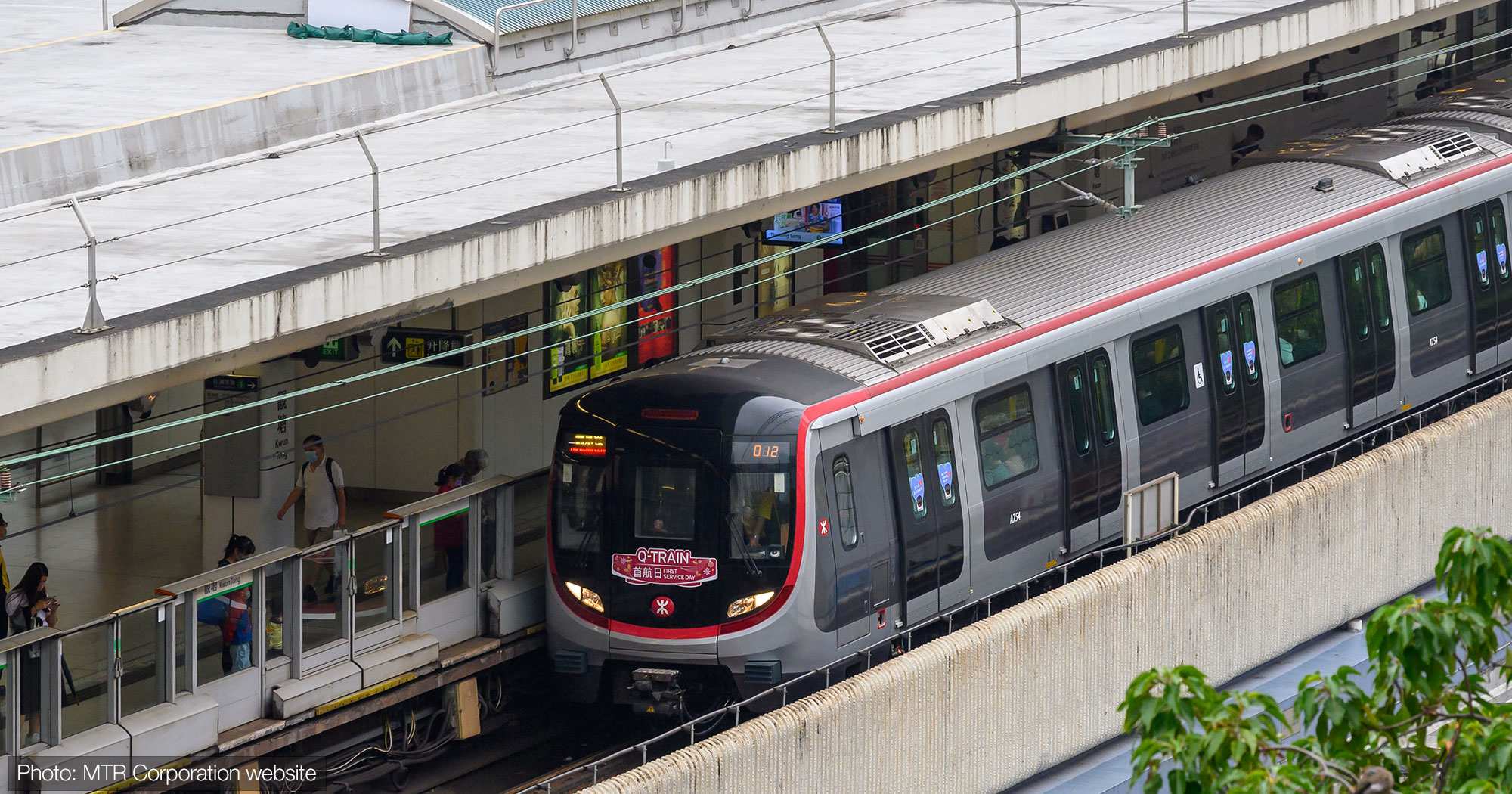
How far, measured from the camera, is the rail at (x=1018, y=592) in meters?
13.6

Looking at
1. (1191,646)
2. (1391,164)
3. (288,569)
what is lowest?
(1191,646)

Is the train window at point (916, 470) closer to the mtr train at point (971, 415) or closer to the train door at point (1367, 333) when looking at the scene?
the mtr train at point (971, 415)

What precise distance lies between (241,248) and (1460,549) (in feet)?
30.0

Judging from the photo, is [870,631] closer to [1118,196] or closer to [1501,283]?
[1501,283]

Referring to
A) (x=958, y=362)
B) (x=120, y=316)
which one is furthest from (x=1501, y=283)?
(x=120, y=316)

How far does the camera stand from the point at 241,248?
1384cm

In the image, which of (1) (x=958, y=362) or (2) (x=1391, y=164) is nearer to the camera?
(1) (x=958, y=362)

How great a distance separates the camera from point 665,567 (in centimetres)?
1449

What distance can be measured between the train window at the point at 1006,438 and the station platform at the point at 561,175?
2498 millimetres

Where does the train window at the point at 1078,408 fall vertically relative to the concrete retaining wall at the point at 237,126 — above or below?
below

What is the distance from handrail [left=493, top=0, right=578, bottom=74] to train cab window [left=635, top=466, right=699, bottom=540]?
6.46m

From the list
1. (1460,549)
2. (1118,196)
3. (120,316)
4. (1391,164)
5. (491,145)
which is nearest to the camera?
(1460,549)

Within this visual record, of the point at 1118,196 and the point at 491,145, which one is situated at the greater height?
the point at 491,145

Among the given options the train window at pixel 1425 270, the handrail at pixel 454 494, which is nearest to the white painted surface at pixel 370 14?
the handrail at pixel 454 494
